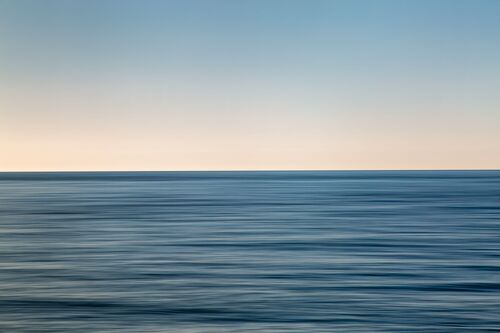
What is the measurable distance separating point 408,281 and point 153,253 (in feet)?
31.6

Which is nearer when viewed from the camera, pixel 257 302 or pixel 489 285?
pixel 257 302

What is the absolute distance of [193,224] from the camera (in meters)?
41.2

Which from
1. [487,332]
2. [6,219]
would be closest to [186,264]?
[487,332]

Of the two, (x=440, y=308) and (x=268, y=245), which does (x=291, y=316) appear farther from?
(x=268, y=245)

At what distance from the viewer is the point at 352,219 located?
44.4 meters

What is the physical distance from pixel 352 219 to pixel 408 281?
75.3 ft

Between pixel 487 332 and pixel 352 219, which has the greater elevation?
pixel 352 219

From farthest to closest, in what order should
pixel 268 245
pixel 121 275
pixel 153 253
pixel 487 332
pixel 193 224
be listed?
pixel 193 224, pixel 268 245, pixel 153 253, pixel 121 275, pixel 487 332

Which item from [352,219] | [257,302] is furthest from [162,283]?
[352,219]

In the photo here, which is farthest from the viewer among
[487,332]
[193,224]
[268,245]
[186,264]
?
[193,224]

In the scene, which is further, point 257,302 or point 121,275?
point 121,275

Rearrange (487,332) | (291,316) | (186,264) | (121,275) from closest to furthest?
(487,332)
(291,316)
(121,275)
(186,264)

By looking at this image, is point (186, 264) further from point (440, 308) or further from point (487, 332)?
point (487, 332)

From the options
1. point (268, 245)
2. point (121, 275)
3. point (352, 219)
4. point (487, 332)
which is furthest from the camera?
point (352, 219)
